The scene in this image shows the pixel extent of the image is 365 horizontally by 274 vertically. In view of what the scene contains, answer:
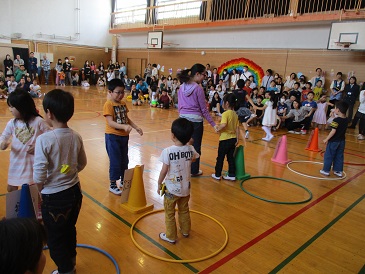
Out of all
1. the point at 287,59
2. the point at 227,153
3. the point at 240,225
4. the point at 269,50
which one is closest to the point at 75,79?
the point at 269,50

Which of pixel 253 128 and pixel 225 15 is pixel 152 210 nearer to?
pixel 253 128

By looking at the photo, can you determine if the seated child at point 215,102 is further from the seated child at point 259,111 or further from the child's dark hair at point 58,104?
the child's dark hair at point 58,104

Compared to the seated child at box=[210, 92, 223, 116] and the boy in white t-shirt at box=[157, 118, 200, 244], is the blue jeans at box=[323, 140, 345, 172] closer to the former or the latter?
the boy in white t-shirt at box=[157, 118, 200, 244]

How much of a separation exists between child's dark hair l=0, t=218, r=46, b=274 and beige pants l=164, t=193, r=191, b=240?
2.04 meters

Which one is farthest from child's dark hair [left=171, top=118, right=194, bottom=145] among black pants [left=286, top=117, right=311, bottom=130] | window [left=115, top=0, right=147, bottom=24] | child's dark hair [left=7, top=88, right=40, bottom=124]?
window [left=115, top=0, right=147, bottom=24]

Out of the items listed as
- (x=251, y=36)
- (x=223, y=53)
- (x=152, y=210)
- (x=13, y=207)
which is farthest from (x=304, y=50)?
(x=13, y=207)

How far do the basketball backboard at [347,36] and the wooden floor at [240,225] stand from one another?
683cm

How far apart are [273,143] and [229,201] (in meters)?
4.41

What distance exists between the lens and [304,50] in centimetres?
1298

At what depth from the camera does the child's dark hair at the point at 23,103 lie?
105 inches

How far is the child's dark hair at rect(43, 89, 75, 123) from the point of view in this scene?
207 centimetres

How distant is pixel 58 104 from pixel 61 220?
2.80 ft

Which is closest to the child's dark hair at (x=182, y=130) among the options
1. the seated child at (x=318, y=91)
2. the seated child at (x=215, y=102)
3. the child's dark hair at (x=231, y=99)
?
the child's dark hair at (x=231, y=99)

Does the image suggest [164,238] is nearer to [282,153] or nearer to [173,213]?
[173,213]
